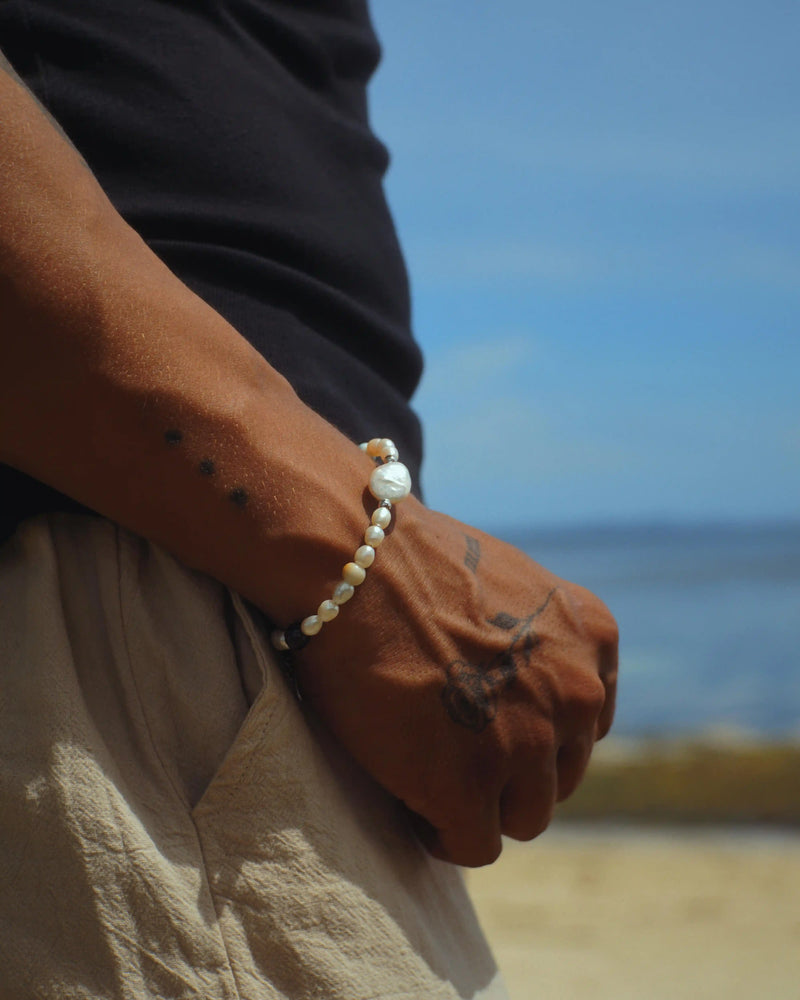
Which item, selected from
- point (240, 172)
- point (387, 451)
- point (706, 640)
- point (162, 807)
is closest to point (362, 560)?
point (387, 451)

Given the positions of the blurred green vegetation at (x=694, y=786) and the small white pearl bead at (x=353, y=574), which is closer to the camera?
the small white pearl bead at (x=353, y=574)

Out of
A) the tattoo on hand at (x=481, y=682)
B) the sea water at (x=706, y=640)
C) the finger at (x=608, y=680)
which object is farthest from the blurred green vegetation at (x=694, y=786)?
the tattoo on hand at (x=481, y=682)

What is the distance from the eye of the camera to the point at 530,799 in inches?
40.0

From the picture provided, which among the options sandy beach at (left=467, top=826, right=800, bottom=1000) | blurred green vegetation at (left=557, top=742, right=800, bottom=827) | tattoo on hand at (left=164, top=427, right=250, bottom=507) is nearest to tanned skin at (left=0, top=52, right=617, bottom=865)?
tattoo on hand at (left=164, top=427, right=250, bottom=507)

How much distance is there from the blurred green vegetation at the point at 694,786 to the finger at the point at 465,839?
3.95 meters

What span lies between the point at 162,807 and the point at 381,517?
311mm

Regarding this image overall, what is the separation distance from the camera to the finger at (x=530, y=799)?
3.28 ft

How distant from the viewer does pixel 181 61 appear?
1037 mm

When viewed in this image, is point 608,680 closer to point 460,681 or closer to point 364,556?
point 460,681

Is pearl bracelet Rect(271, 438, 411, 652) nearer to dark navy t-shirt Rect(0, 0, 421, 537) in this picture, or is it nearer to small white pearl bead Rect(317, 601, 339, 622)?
small white pearl bead Rect(317, 601, 339, 622)

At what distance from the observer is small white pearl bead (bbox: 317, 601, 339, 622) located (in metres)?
0.90

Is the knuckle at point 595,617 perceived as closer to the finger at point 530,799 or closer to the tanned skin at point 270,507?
the tanned skin at point 270,507

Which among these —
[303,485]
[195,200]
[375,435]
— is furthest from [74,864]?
[195,200]

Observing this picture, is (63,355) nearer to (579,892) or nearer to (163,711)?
(163,711)
